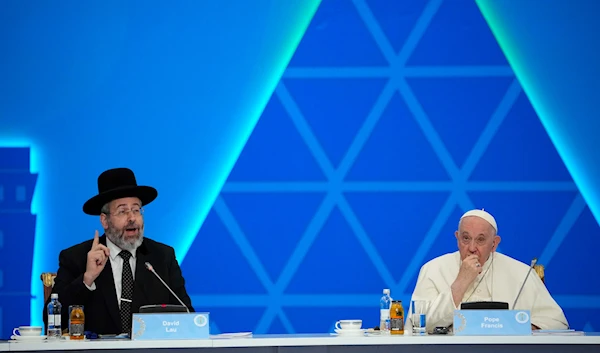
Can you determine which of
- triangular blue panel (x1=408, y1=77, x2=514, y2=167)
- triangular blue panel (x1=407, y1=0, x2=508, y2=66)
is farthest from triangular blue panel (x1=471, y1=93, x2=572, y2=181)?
triangular blue panel (x1=407, y1=0, x2=508, y2=66)

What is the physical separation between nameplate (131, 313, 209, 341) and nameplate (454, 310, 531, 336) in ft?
3.28

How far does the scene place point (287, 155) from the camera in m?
5.53

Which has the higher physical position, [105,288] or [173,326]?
[105,288]

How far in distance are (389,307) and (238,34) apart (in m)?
2.20

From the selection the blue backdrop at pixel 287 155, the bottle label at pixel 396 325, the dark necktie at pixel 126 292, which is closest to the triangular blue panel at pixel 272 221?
the blue backdrop at pixel 287 155

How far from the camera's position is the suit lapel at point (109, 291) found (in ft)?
14.5

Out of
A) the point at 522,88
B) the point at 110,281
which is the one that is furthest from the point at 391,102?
the point at 110,281

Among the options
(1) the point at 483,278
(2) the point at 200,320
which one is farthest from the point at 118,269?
(1) the point at 483,278

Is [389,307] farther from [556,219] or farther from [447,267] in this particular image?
[556,219]

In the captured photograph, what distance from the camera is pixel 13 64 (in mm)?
5547

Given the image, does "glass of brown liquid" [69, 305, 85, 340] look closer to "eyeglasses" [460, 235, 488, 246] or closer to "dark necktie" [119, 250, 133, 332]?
"dark necktie" [119, 250, 133, 332]

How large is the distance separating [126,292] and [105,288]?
0.34ft

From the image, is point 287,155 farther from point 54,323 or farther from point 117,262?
point 54,323

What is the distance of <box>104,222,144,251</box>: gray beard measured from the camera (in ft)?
14.9
